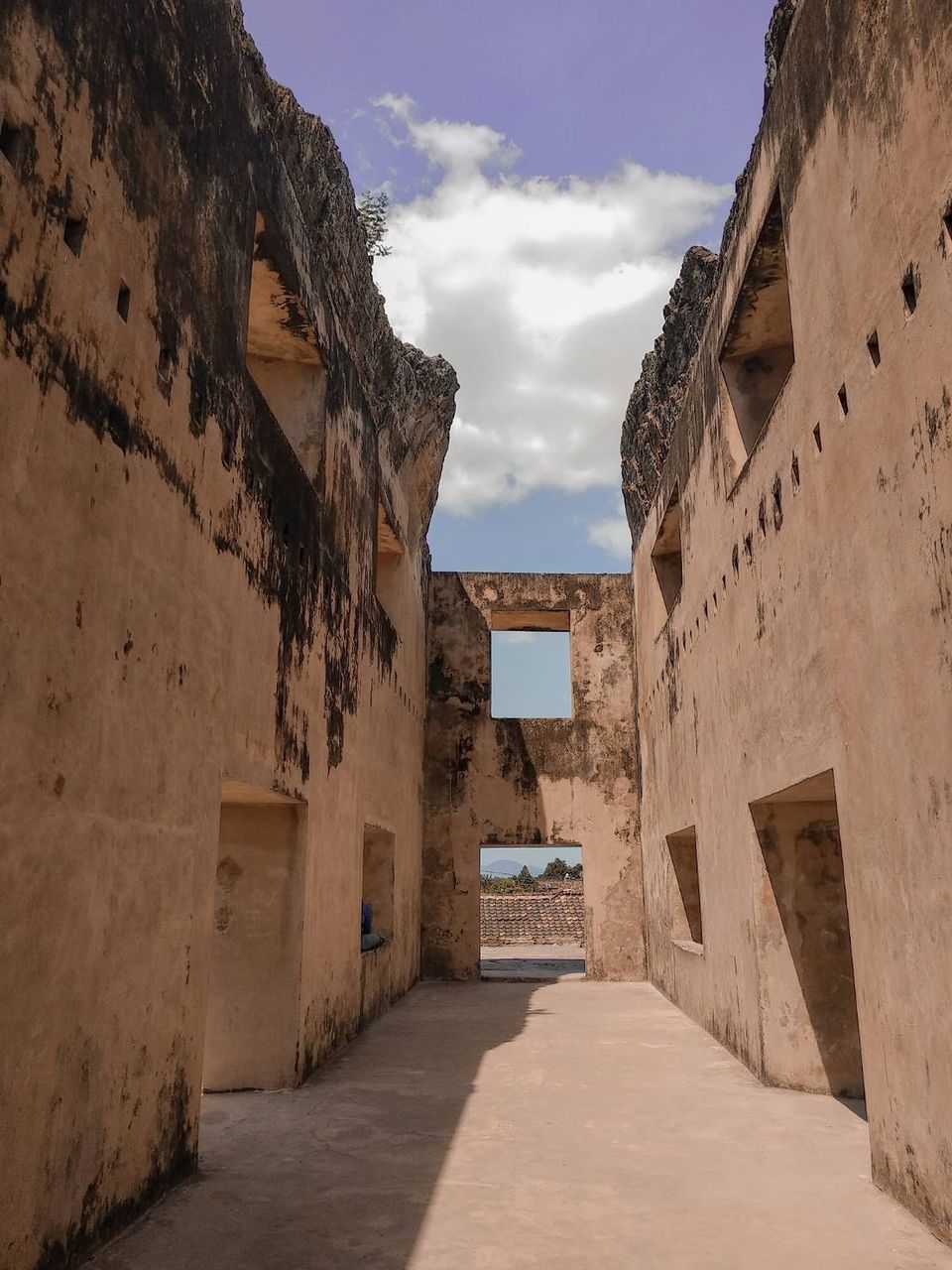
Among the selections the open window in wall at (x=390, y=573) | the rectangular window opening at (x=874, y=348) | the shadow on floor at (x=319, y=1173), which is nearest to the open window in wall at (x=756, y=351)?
the rectangular window opening at (x=874, y=348)

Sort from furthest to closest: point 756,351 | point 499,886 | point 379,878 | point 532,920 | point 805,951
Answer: point 499,886
point 532,920
point 379,878
point 756,351
point 805,951

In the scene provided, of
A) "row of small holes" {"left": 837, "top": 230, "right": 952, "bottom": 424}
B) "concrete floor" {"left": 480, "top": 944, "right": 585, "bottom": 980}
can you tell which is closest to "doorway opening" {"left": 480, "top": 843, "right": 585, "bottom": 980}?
"concrete floor" {"left": 480, "top": 944, "right": 585, "bottom": 980}

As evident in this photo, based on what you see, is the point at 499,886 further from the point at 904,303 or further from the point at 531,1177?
the point at 904,303

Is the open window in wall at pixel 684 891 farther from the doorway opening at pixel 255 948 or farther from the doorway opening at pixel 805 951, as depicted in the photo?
the doorway opening at pixel 255 948

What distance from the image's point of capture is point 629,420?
1173 cm

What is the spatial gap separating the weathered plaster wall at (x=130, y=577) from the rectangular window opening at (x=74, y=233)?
3cm

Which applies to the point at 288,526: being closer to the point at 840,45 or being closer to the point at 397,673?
the point at 840,45

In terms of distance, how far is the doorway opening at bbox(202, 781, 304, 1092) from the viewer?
559 cm

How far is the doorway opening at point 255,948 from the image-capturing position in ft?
18.3

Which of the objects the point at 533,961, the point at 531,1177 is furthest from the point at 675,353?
the point at 533,961

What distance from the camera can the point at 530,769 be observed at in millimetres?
13242

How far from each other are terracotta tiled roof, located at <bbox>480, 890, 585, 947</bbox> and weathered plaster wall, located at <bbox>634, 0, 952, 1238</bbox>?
13.9 meters

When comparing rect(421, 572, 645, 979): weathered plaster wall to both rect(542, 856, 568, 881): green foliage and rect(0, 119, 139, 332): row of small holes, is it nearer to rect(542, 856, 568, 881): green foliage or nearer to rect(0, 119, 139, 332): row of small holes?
rect(0, 119, 139, 332): row of small holes

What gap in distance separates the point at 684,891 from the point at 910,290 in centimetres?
757
